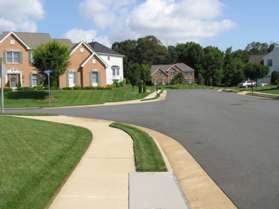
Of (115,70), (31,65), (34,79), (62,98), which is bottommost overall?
(62,98)

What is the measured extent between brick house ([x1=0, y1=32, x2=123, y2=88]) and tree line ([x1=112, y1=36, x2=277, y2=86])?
1481 cm

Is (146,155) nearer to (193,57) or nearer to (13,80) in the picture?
(13,80)

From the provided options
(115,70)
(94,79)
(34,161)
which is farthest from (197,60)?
(34,161)

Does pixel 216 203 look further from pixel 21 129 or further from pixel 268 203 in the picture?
pixel 21 129

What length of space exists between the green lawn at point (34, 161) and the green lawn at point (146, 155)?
53.3 inches

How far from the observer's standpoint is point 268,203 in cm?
736

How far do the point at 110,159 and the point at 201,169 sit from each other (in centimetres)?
220

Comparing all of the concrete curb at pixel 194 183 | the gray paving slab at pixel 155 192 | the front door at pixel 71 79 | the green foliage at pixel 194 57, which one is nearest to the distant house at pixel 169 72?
the green foliage at pixel 194 57

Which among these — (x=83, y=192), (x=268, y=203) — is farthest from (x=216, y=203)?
(x=83, y=192)

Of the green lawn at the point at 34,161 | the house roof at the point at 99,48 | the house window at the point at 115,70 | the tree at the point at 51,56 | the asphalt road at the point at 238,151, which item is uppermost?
the house roof at the point at 99,48

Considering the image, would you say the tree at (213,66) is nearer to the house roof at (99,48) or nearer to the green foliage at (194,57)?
the green foliage at (194,57)

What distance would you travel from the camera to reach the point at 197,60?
125 meters

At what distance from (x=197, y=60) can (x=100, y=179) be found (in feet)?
387

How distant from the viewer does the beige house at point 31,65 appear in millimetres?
58406
